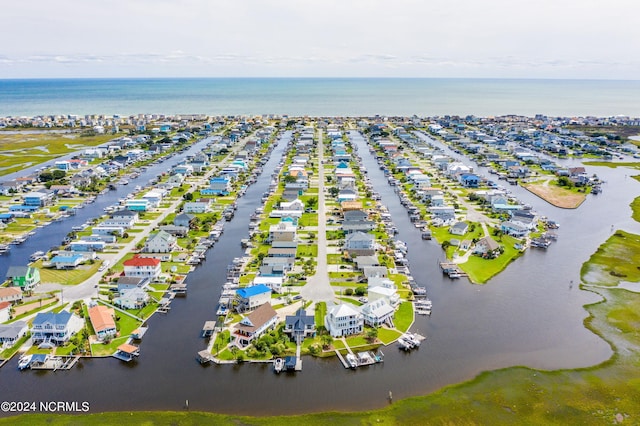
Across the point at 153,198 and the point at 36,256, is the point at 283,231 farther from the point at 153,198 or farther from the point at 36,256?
the point at 36,256

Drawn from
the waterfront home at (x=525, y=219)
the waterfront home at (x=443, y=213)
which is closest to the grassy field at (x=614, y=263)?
the waterfront home at (x=525, y=219)

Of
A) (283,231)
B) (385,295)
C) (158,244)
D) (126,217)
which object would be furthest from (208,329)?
(126,217)

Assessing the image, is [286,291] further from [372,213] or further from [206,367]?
[372,213]

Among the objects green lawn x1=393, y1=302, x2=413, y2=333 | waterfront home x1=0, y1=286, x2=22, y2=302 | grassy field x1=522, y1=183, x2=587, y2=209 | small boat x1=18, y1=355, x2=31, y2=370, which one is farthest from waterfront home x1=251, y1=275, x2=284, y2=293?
grassy field x1=522, y1=183, x2=587, y2=209

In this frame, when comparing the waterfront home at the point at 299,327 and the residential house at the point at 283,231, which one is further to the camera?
the residential house at the point at 283,231

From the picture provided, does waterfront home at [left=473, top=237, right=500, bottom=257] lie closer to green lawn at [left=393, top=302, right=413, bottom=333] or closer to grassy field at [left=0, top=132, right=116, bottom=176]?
green lawn at [left=393, top=302, right=413, bottom=333]

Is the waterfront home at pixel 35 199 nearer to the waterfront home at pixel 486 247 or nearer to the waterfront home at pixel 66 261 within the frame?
the waterfront home at pixel 66 261
